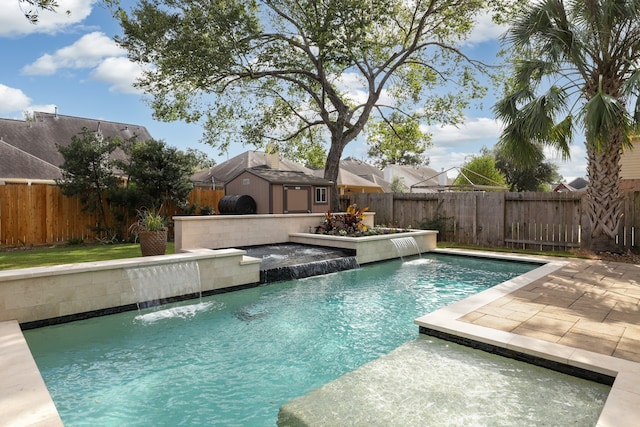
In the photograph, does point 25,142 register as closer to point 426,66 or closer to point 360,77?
point 360,77

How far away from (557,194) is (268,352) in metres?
10.9

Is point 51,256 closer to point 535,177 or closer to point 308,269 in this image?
point 308,269

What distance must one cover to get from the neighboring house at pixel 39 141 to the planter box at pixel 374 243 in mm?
9262

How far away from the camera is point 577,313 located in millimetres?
4785

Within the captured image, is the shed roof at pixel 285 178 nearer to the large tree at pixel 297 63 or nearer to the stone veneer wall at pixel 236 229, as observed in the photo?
the large tree at pixel 297 63

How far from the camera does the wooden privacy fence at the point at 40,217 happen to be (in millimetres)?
11031

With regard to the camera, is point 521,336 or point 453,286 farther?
point 453,286

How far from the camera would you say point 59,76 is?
22312 millimetres

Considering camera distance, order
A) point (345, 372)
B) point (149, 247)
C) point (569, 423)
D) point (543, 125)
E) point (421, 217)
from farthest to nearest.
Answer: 1. point (421, 217)
2. point (543, 125)
3. point (149, 247)
4. point (345, 372)
5. point (569, 423)

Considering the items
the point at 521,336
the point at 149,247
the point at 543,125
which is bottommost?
the point at 521,336

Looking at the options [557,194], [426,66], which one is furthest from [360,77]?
[557,194]

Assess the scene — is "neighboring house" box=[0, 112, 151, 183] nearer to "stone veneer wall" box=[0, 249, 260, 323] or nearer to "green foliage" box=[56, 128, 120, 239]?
"green foliage" box=[56, 128, 120, 239]

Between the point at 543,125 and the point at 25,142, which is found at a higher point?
the point at 25,142

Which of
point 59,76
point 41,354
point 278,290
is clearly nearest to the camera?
point 41,354
